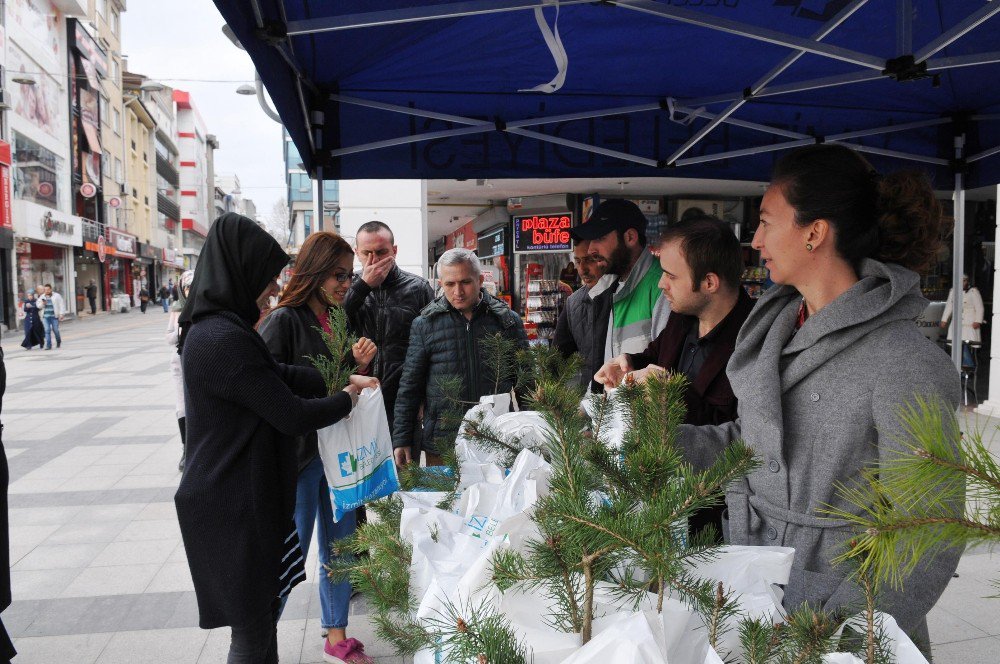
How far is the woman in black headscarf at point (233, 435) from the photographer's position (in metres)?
1.94

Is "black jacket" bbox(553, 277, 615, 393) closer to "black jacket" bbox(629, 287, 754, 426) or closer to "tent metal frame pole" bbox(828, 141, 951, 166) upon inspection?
"black jacket" bbox(629, 287, 754, 426)

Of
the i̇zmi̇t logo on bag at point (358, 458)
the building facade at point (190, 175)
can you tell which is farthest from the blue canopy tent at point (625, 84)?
the building facade at point (190, 175)

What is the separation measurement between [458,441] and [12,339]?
883 inches

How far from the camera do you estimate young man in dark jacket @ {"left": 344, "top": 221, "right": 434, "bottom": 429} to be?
3457mm

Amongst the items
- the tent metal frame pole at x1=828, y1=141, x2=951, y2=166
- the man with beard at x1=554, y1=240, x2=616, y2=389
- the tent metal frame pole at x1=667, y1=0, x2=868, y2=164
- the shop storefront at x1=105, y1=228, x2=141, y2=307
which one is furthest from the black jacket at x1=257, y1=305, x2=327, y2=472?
the shop storefront at x1=105, y1=228, x2=141, y2=307

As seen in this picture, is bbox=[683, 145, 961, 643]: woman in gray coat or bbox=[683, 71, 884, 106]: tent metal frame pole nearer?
bbox=[683, 145, 961, 643]: woman in gray coat

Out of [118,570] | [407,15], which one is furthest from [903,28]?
[118,570]

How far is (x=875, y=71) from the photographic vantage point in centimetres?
256

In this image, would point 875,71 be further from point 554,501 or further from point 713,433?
point 554,501

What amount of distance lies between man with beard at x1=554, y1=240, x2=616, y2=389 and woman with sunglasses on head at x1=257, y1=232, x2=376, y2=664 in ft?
3.62

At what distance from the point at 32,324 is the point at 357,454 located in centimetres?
1702

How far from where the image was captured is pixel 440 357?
3162 mm

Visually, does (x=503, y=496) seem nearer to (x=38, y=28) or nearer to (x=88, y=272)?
(x=38, y=28)

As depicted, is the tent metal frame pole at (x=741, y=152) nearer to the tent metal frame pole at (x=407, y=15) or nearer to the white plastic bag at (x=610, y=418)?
the tent metal frame pole at (x=407, y=15)
